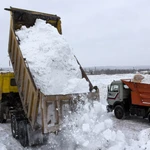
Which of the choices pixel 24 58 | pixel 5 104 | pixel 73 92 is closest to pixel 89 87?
pixel 73 92

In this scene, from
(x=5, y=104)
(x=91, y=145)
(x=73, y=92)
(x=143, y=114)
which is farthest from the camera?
(x=143, y=114)

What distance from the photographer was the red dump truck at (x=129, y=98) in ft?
40.7

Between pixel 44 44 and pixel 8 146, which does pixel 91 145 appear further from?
pixel 44 44

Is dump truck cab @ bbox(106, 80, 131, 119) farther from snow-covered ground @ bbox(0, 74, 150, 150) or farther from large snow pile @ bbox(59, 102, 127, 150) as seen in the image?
large snow pile @ bbox(59, 102, 127, 150)

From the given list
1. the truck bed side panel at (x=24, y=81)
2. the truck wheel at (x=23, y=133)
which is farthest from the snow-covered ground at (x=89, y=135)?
the truck bed side panel at (x=24, y=81)

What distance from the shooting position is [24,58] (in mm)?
8641

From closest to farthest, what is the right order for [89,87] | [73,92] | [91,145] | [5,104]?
[91,145] → [73,92] → [89,87] → [5,104]

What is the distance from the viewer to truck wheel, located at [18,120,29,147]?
27.4 feet

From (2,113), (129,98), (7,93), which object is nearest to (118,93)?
(129,98)

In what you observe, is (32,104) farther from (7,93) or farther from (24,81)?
(7,93)

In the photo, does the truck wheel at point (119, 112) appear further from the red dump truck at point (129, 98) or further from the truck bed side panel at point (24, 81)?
the truck bed side panel at point (24, 81)

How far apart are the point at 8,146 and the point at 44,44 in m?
3.52

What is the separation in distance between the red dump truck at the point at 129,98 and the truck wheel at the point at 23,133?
4.53 metres

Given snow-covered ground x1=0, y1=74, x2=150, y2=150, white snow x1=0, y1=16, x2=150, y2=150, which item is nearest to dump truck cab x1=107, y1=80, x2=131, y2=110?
white snow x1=0, y1=16, x2=150, y2=150
